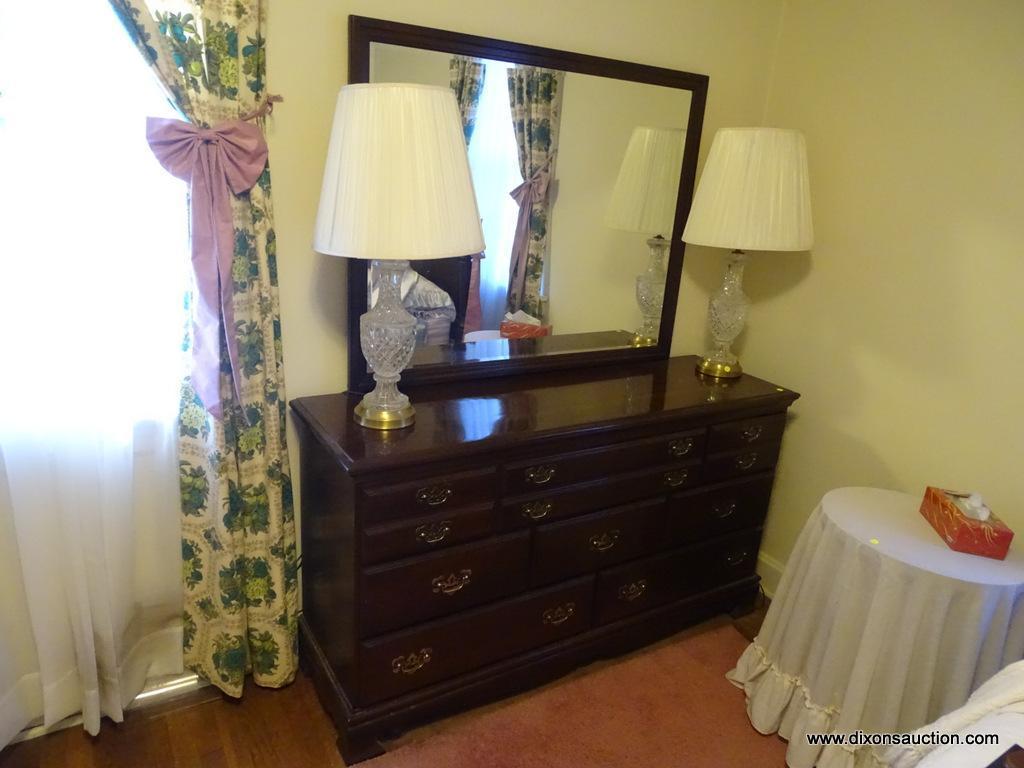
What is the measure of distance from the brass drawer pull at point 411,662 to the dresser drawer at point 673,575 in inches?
Answer: 21.4

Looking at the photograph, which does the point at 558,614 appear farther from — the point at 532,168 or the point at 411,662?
the point at 532,168

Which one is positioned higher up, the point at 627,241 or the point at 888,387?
the point at 627,241

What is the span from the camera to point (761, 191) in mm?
1957

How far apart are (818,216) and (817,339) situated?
0.41 m

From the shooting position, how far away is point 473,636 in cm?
179

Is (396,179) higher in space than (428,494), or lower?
higher

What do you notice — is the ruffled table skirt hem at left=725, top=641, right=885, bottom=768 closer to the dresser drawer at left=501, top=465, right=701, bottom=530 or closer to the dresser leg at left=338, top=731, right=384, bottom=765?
the dresser drawer at left=501, top=465, right=701, bottom=530

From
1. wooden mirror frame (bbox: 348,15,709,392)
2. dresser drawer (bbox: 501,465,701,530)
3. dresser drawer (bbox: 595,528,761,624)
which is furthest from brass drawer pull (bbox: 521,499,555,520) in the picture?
wooden mirror frame (bbox: 348,15,709,392)

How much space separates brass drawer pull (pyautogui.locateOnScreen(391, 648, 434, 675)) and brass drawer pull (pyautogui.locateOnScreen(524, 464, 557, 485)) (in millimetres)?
500

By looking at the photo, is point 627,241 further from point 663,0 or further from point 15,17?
point 15,17

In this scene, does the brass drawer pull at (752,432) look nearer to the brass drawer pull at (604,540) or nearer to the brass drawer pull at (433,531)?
the brass drawer pull at (604,540)

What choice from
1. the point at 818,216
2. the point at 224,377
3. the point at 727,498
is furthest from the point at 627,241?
the point at 224,377

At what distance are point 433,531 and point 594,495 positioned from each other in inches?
19.1

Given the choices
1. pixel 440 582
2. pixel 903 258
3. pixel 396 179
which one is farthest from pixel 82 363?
pixel 903 258
